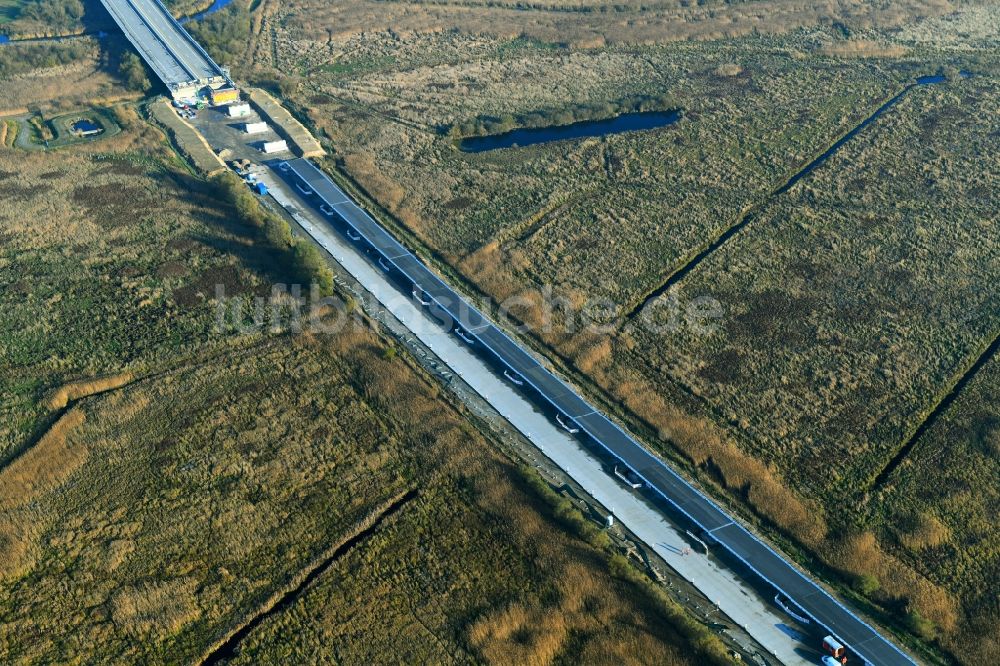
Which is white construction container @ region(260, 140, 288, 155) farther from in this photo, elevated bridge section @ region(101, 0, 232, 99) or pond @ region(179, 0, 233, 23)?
pond @ region(179, 0, 233, 23)

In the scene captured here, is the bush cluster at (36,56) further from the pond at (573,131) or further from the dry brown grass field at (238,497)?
the pond at (573,131)

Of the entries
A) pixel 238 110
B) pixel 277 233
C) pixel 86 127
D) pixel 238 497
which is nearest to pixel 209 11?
pixel 86 127

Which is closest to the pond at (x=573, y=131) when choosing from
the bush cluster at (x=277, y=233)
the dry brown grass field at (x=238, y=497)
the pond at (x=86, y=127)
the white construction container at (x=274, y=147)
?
the white construction container at (x=274, y=147)

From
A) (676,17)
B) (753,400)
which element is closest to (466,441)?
(753,400)

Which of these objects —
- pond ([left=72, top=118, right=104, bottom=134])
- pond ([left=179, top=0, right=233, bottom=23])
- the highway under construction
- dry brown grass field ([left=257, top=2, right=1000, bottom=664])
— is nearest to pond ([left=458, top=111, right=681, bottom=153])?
dry brown grass field ([left=257, top=2, right=1000, bottom=664])

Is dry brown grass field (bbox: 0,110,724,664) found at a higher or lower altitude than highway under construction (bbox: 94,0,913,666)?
lower

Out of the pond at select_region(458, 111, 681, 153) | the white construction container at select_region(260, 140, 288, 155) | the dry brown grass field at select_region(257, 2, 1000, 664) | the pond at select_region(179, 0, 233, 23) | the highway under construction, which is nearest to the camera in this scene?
the highway under construction

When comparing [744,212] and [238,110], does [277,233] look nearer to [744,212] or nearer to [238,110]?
[238,110]
